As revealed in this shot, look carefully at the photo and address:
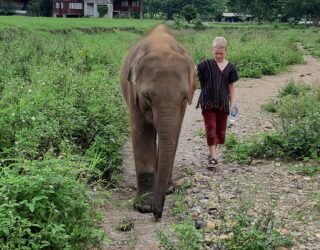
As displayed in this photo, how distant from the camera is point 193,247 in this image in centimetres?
434

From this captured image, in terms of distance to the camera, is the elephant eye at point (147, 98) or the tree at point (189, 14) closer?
the elephant eye at point (147, 98)

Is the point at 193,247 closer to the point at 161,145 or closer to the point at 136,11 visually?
the point at 161,145

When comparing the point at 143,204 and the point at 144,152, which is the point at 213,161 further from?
the point at 143,204

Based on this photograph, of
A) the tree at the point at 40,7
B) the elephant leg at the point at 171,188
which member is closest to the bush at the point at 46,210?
the elephant leg at the point at 171,188

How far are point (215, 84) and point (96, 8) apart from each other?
226 ft

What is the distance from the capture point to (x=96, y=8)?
74.4 meters

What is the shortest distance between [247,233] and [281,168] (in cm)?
317

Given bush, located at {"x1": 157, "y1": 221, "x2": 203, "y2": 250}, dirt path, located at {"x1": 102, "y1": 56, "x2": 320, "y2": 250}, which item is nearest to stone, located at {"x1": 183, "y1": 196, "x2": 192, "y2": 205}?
dirt path, located at {"x1": 102, "y1": 56, "x2": 320, "y2": 250}

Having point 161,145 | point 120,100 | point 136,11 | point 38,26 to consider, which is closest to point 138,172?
point 161,145

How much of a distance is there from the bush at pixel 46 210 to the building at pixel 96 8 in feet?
222

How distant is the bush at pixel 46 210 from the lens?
3.93m

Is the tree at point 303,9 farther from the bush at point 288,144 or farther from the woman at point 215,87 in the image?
the woman at point 215,87

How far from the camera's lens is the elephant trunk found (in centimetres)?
537

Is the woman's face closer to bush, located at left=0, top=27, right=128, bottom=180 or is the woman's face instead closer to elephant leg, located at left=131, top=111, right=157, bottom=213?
bush, located at left=0, top=27, right=128, bottom=180
